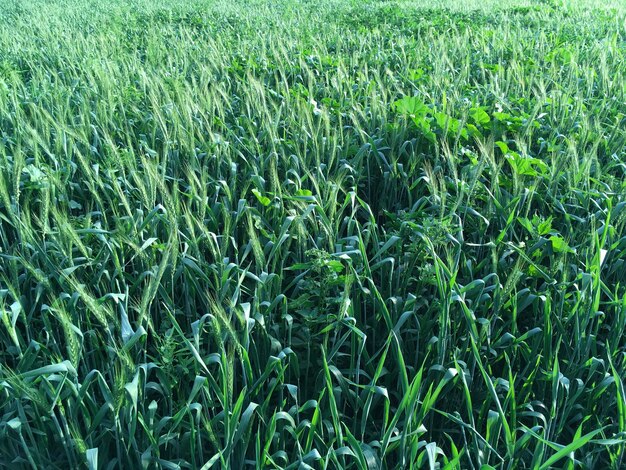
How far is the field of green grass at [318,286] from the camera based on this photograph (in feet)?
4.80

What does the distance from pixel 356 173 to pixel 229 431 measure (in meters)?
1.57

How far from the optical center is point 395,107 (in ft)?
10.8

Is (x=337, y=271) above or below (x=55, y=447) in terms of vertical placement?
above

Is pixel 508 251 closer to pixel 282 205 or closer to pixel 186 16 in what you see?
pixel 282 205

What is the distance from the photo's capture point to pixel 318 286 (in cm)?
191

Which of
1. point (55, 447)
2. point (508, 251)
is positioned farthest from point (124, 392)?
point (508, 251)

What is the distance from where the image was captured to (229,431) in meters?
1.29

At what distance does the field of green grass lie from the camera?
4.80 feet

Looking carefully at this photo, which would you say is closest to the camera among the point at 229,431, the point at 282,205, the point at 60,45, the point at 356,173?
the point at 229,431

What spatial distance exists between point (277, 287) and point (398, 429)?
1.89 ft

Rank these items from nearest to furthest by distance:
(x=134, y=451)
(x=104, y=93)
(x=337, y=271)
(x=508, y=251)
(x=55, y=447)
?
(x=134, y=451) → (x=55, y=447) → (x=337, y=271) → (x=508, y=251) → (x=104, y=93)

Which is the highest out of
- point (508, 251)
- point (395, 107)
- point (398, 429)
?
point (395, 107)

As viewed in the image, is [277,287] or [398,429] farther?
[277,287]

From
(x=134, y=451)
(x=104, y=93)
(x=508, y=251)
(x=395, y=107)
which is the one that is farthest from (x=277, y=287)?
(x=104, y=93)
